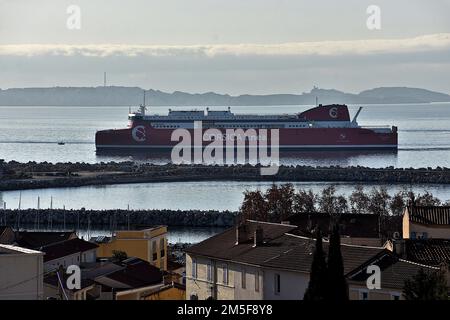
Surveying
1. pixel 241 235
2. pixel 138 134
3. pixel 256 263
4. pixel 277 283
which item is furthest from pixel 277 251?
pixel 138 134

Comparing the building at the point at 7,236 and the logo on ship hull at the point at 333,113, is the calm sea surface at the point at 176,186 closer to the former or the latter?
the logo on ship hull at the point at 333,113

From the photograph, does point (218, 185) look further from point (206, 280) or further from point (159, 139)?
point (206, 280)

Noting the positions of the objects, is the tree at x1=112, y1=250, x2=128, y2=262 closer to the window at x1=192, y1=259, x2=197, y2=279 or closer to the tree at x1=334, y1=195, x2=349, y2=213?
the window at x1=192, y1=259, x2=197, y2=279

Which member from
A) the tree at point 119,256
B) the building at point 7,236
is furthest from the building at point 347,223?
the building at point 7,236

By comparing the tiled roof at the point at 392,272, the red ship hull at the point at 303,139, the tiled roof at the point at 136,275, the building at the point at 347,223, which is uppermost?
the red ship hull at the point at 303,139
